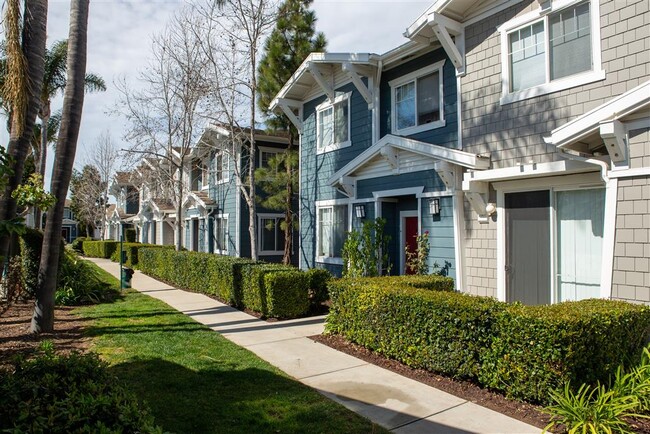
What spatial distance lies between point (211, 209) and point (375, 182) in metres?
12.6

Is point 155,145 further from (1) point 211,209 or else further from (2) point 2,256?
(2) point 2,256

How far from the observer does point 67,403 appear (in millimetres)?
2756

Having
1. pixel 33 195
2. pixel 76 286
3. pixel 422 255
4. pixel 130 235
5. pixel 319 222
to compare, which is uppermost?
pixel 33 195

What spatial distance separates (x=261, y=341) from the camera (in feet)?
25.5

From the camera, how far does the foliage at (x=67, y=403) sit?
261 centimetres

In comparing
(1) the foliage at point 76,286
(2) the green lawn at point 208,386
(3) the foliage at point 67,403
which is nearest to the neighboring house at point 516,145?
(2) the green lawn at point 208,386

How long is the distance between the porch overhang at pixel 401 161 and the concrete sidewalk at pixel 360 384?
3.97 m

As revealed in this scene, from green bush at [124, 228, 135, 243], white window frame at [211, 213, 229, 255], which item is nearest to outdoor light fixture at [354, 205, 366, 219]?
white window frame at [211, 213, 229, 255]

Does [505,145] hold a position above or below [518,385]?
above

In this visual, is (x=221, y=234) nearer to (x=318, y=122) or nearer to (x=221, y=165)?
(x=221, y=165)

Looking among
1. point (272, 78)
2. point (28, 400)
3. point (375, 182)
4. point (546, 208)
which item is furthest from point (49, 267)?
point (272, 78)

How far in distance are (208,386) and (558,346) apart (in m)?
3.99

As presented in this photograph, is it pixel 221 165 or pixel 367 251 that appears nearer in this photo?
pixel 367 251

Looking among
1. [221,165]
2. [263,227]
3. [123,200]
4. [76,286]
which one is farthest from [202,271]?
[123,200]
